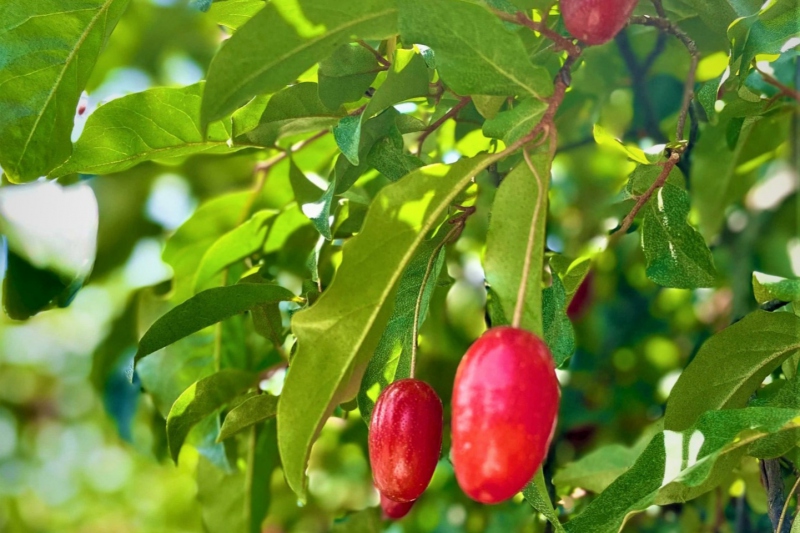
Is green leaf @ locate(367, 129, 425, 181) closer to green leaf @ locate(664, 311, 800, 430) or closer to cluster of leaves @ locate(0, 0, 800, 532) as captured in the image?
cluster of leaves @ locate(0, 0, 800, 532)

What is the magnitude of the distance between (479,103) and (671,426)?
0.41 metres

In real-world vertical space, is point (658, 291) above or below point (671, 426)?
below

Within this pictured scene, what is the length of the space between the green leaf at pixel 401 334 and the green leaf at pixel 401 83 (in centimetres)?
16

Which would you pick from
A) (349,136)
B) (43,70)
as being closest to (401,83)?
(349,136)

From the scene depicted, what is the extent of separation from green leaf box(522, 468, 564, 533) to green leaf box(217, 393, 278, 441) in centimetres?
38

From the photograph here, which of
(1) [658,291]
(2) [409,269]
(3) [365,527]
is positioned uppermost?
(2) [409,269]

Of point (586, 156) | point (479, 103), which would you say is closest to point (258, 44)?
point (479, 103)

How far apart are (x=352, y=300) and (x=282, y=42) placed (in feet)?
0.78

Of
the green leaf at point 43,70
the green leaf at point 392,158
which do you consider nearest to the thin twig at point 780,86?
the green leaf at point 392,158

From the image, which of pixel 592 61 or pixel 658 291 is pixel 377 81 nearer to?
pixel 592 61

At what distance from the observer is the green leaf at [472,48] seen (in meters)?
Answer: 0.73

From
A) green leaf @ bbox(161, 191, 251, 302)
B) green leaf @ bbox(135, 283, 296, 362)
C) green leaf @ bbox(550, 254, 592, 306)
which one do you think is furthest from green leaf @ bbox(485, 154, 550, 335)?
green leaf @ bbox(161, 191, 251, 302)

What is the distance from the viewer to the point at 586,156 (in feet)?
9.05

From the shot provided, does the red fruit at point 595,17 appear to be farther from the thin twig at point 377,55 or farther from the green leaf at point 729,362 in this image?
the green leaf at point 729,362
